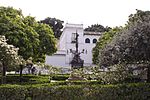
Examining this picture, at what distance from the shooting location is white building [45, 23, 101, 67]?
63.7 metres

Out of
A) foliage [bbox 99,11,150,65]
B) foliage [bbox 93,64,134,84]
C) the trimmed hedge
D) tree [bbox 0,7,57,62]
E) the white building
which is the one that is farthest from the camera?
the white building

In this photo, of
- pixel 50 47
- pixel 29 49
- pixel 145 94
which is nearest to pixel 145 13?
pixel 145 94

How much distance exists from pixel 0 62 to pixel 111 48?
27.3 ft

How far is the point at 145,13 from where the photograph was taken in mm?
19156

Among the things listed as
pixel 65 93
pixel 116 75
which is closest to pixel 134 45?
pixel 116 75

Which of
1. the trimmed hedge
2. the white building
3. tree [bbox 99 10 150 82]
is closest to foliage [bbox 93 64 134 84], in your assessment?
tree [bbox 99 10 150 82]

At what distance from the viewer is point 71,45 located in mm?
66000

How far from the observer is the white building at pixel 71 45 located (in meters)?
63.7

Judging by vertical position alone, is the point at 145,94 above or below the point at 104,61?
below

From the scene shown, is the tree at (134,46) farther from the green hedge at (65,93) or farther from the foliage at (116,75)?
the green hedge at (65,93)

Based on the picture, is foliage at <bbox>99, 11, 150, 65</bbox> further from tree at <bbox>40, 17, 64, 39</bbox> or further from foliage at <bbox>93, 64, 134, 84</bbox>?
tree at <bbox>40, 17, 64, 39</bbox>

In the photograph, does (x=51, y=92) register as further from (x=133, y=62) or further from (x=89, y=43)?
(x=89, y=43)

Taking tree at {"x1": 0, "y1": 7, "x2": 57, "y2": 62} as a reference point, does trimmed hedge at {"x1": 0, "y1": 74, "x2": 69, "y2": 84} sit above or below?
below

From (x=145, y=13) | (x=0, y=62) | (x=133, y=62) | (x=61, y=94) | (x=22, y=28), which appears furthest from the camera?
(x=22, y=28)
